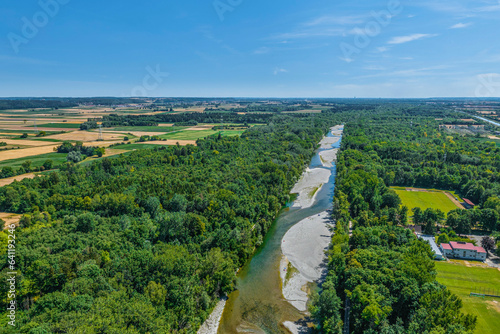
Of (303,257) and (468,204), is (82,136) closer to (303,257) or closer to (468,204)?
(303,257)

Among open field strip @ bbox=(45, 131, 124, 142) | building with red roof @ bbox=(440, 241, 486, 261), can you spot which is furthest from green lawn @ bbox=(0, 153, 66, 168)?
building with red roof @ bbox=(440, 241, 486, 261)

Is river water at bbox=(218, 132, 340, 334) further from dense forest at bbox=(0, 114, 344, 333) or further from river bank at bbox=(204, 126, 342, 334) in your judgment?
dense forest at bbox=(0, 114, 344, 333)

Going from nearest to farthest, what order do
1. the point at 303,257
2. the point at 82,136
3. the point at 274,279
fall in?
1. the point at 274,279
2. the point at 303,257
3. the point at 82,136

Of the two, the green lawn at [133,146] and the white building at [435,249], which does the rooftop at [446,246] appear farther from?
the green lawn at [133,146]

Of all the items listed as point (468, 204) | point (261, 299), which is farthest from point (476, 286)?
point (468, 204)

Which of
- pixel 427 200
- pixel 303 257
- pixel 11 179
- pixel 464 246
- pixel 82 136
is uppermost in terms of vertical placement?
pixel 82 136

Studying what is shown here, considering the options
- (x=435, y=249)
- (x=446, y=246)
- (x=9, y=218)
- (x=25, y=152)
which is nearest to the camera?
(x=435, y=249)
